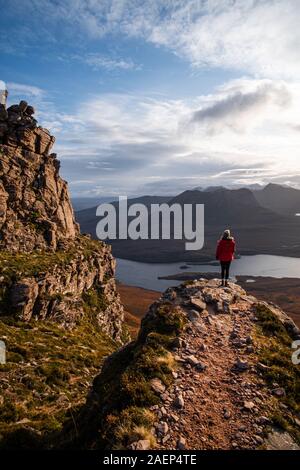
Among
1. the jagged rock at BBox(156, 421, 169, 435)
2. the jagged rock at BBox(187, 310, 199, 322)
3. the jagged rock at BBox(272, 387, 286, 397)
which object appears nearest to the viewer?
the jagged rock at BBox(156, 421, 169, 435)

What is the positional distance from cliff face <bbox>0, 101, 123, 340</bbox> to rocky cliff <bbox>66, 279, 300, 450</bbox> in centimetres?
2542

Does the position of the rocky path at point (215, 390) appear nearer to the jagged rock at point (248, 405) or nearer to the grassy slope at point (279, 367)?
the jagged rock at point (248, 405)

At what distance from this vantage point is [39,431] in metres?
14.4

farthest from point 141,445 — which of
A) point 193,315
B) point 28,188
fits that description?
Answer: point 28,188

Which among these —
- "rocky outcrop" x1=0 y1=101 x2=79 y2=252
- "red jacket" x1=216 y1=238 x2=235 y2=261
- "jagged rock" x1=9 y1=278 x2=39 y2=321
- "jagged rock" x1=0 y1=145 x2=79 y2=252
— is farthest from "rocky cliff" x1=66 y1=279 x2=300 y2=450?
"rocky outcrop" x1=0 y1=101 x2=79 y2=252

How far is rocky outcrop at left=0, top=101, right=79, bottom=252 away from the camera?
4619 cm

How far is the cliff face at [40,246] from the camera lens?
3821 cm

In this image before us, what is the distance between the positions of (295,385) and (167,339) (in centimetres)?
533

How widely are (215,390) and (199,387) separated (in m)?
0.59

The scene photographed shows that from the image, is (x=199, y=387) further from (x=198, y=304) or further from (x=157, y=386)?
(x=198, y=304)

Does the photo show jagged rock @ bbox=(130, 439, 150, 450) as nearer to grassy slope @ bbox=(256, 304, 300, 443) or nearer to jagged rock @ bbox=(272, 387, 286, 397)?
grassy slope @ bbox=(256, 304, 300, 443)

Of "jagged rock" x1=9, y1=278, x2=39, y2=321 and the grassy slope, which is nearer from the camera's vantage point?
the grassy slope

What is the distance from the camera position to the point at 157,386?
11.1 metres
